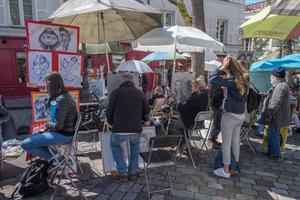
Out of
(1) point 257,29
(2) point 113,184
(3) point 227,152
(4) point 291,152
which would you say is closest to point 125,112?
(2) point 113,184

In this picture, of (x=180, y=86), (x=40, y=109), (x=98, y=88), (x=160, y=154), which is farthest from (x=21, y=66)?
(x=160, y=154)

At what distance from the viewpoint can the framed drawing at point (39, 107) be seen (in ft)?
13.6

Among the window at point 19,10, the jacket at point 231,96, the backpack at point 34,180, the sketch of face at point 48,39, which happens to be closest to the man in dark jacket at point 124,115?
the backpack at point 34,180

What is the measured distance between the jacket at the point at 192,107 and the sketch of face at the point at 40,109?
7.66 ft

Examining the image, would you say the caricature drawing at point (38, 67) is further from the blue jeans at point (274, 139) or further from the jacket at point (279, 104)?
the blue jeans at point (274, 139)

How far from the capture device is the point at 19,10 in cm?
1130

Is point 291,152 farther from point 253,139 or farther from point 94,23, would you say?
point 94,23

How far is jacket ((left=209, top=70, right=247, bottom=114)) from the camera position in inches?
146

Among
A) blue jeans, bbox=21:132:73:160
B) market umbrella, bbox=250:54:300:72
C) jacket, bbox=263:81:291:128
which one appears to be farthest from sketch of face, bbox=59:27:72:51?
market umbrella, bbox=250:54:300:72

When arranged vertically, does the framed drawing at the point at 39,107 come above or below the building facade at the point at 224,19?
below

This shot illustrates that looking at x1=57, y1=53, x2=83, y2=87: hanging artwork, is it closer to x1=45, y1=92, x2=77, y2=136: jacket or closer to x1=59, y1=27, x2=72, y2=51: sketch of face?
x1=59, y1=27, x2=72, y2=51: sketch of face

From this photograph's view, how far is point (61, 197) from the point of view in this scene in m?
3.44

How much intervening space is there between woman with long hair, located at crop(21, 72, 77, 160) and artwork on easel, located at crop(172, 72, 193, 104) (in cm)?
262

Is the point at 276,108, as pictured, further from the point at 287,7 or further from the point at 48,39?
the point at 48,39
